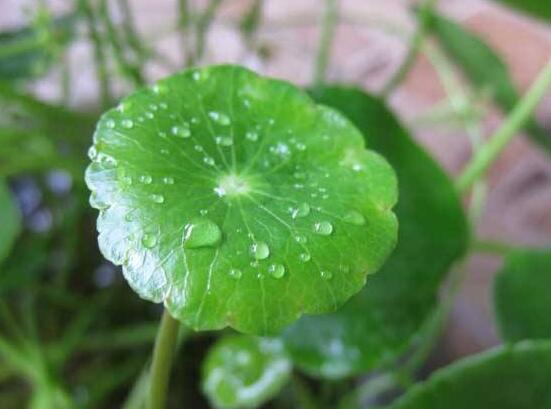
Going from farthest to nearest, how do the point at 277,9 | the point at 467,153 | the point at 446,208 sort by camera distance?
the point at 277,9 < the point at 467,153 < the point at 446,208

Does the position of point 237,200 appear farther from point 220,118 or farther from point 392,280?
point 392,280

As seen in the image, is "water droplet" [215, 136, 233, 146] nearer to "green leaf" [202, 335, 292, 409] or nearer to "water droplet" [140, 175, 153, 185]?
"water droplet" [140, 175, 153, 185]

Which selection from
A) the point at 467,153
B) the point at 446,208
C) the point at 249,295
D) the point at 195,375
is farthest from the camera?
the point at 467,153

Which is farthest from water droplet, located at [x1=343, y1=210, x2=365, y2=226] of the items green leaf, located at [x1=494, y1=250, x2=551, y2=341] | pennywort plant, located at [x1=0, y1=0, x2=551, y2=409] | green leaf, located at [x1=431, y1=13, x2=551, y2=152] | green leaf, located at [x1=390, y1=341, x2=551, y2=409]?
green leaf, located at [x1=431, y1=13, x2=551, y2=152]

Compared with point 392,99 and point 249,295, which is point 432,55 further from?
point 249,295

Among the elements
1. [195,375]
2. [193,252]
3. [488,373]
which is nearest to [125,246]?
[193,252]

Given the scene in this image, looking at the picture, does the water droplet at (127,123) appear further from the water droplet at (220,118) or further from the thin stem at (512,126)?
the thin stem at (512,126)

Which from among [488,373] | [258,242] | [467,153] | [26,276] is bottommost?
[467,153]
